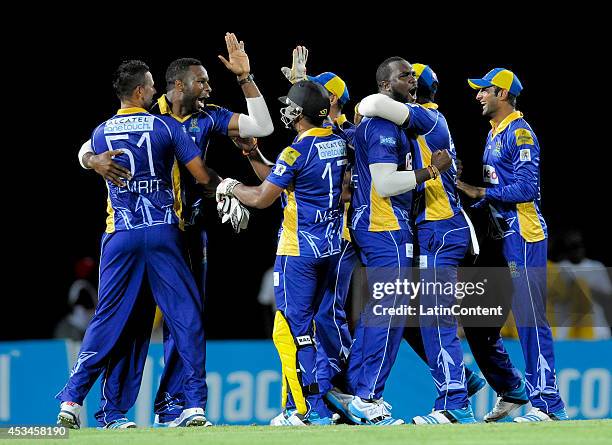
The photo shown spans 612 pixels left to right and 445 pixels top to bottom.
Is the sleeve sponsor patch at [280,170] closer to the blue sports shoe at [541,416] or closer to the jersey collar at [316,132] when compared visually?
the jersey collar at [316,132]

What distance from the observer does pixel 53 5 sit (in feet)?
39.4

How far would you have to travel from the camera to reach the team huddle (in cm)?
637

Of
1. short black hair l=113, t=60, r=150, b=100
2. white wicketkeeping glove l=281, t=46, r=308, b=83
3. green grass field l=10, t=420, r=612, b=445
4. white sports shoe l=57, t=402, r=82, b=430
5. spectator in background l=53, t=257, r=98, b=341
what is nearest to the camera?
A: green grass field l=10, t=420, r=612, b=445

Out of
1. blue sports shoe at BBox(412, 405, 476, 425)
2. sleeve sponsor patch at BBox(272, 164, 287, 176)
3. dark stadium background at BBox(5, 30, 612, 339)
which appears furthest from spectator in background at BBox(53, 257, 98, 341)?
blue sports shoe at BBox(412, 405, 476, 425)

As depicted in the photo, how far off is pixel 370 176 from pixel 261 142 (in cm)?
573

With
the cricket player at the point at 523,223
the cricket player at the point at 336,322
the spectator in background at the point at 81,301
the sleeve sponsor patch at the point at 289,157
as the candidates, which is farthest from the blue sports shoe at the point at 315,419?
the spectator in background at the point at 81,301

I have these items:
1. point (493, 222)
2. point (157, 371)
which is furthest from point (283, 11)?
point (493, 222)

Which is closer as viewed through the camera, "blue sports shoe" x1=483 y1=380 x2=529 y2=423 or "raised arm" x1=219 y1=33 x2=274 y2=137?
"raised arm" x1=219 y1=33 x2=274 y2=137

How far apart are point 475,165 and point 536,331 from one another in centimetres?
570

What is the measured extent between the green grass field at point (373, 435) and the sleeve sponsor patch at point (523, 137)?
5.82 feet

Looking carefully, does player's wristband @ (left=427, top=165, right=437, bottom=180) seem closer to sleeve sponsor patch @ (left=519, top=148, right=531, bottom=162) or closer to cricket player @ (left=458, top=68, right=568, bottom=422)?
cricket player @ (left=458, top=68, right=568, bottom=422)

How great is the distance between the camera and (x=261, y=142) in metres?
12.2

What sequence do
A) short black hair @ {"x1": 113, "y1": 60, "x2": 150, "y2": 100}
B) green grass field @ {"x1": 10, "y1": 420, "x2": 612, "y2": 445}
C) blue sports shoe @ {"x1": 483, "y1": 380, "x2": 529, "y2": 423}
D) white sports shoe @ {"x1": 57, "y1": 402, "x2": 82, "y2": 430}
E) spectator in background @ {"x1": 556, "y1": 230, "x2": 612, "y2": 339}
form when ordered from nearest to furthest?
green grass field @ {"x1": 10, "y1": 420, "x2": 612, "y2": 445}
white sports shoe @ {"x1": 57, "y1": 402, "x2": 82, "y2": 430}
short black hair @ {"x1": 113, "y1": 60, "x2": 150, "y2": 100}
blue sports shoe @ {"x1": 483, "y1": 380, "x2": 529, "y2": 423}
spectator in background @ {"x1": 556, "y1": 230, "x2": 612, "y2": 339}

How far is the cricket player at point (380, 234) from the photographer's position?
20.9ft
